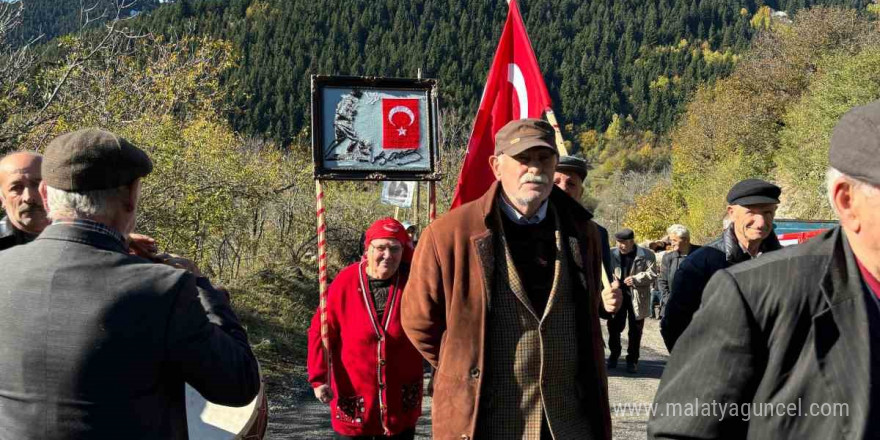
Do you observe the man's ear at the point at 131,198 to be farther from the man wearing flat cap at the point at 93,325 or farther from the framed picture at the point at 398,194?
the framed picture at the point at 398,194

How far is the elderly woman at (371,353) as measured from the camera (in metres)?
4.26

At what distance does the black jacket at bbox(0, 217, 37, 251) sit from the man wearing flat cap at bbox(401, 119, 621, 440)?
5.40 ft

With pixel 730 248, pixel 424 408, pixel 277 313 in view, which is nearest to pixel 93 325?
pixel 730 248

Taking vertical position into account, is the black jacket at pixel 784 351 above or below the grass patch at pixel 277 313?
above

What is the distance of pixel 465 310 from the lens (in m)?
3.12

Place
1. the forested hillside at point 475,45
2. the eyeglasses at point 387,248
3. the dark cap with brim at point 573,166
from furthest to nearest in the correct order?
the forested hillside at point 475,45 → the dark cap with brim at point 573,166 → the eyeglasses at point 387,248

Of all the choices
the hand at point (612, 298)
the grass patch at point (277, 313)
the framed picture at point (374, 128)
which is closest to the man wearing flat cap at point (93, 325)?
the hand at point (612, 298)

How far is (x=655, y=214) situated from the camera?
5409 cm

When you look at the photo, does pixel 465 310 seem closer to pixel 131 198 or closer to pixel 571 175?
pixel 131 198

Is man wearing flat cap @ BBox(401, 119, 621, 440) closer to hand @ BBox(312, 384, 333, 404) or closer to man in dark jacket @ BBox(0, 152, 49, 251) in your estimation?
hand @ BBox(312, 384, 333, 404)

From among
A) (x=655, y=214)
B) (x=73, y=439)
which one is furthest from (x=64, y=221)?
(x=655, y=214)

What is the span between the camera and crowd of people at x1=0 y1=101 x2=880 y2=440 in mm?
1791

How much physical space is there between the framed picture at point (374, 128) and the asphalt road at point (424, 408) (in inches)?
103

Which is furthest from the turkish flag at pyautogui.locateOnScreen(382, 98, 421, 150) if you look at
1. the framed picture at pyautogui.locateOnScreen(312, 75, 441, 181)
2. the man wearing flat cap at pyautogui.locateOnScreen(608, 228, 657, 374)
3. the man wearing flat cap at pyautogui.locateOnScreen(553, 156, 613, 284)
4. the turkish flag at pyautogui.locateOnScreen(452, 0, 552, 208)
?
the man wearing flat cap at pyautogui.locateOnScreen(608, 228, 657, 374)
